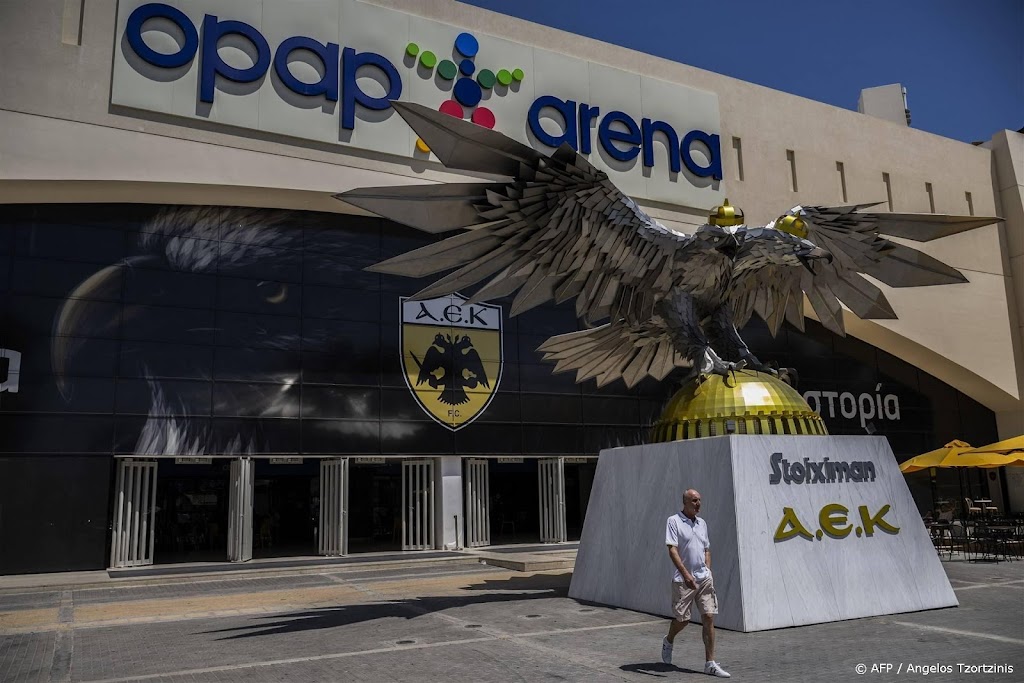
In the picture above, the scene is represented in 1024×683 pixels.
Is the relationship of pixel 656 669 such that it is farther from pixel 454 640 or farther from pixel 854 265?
pixel 854 265

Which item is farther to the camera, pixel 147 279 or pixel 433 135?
pixel 147 279

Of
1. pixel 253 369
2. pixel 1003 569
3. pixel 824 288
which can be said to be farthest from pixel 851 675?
pixel 253 369

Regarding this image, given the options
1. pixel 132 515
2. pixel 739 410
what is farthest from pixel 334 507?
pixel 739 410

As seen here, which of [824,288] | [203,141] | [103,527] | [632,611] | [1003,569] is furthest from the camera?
[203,141]

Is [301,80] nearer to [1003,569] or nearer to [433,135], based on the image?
[433,135]

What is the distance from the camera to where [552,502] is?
25250mm

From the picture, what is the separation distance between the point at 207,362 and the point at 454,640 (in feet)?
47.0

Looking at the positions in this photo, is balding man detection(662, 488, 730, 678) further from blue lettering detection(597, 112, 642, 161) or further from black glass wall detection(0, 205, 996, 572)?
blue lettering detection(597, 112, 642, 161)

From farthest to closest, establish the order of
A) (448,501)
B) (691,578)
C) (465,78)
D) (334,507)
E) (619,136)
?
1. (619,136)
2. (465,78)
3. (448,501)
4. (334,507)
5. (691,578)

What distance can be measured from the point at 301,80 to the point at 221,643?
16.9 m

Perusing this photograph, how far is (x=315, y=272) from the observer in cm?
2231

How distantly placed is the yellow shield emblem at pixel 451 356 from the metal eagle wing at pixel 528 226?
1232 centimetres

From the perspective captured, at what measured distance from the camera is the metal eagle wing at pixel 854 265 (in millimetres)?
11805

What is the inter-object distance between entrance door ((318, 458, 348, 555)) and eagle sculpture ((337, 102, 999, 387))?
35.4 feet
